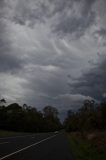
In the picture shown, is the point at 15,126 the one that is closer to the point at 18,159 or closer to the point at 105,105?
the point at 105,105

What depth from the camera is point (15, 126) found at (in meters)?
110

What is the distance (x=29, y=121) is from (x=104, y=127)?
69.8m

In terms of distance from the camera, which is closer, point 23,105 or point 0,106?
point 0,106

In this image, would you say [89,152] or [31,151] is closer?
[31,151]

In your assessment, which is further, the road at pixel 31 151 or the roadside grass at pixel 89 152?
the roadside grass at pixel 89 152

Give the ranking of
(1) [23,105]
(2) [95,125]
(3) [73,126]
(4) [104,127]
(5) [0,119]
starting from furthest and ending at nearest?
1. (1) [23,105]
2. (3) [73,126]
3. (5) [0,119]
4. (2) [95,125]
5. (4) [104,127]

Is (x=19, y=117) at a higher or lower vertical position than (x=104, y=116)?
higher

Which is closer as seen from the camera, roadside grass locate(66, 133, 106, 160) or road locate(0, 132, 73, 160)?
road locate(0, 132, 73, 160)

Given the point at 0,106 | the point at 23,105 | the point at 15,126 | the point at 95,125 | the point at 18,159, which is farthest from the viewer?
the point at 23,105

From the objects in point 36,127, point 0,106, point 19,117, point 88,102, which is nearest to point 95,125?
point 88,102

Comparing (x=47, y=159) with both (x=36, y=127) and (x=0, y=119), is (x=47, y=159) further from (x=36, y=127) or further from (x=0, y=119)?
(x=36, y=127)

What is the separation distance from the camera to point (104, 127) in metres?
59.7

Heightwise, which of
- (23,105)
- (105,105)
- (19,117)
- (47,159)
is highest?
(23,105)

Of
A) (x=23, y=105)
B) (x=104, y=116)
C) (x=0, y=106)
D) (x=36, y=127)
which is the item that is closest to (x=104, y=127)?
(x=104, y=116)
